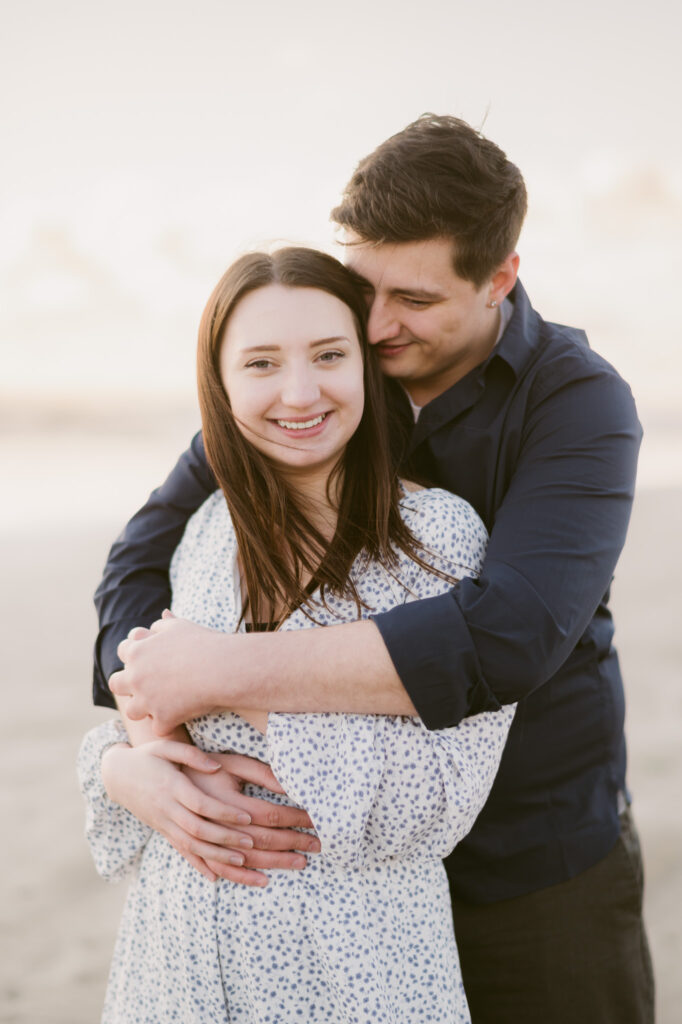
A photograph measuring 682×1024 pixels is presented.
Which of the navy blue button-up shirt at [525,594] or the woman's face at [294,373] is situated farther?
the woman's face at [294,373]

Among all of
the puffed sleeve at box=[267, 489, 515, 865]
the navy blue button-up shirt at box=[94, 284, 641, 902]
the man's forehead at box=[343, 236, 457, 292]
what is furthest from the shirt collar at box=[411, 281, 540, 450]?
the puffed sleeve at box=[267, 489, 515, 865]

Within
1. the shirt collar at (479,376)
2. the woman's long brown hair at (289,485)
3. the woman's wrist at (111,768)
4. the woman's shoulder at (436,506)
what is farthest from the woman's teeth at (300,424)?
the woman's wrist at (111,768)

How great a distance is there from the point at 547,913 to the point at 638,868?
0.28 metres

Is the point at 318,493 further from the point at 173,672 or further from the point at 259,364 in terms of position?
the point at 173,672

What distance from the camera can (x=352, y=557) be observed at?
175cm

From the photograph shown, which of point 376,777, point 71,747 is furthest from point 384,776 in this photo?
point 71,747

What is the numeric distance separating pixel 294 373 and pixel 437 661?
641mm

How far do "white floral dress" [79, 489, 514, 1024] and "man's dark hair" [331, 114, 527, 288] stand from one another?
74 cm

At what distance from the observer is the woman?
1522 mm

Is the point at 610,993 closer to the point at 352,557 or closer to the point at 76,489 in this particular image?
the point at 352,557

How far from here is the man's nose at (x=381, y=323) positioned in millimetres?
2014

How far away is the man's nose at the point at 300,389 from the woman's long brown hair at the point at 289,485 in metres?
0.18

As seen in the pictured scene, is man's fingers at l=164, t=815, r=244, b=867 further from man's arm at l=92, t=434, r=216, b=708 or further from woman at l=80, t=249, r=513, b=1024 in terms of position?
man's arm at l=92, t=434, r=216, b=708

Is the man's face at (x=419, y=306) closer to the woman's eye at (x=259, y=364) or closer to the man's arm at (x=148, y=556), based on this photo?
the woman's eye at (x=259, y=364)
